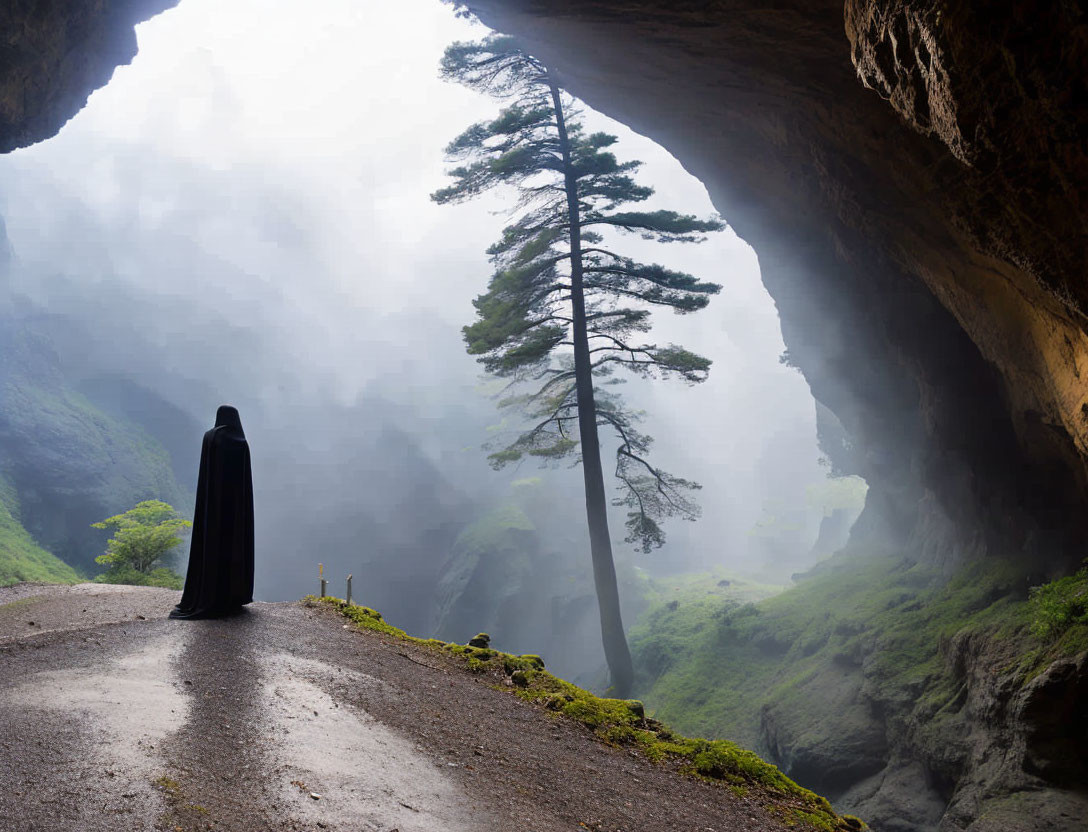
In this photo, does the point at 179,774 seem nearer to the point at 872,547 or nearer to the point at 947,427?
the point at 947,427

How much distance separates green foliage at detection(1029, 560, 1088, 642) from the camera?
6.49 m

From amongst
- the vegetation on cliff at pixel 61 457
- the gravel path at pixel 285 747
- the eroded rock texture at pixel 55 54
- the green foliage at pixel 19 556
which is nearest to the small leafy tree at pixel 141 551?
the green foliage at pixel 19 556

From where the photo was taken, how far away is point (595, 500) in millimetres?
14695

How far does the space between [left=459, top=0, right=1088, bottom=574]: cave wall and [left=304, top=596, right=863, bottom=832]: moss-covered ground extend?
4.76 m

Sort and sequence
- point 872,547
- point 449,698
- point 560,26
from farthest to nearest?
point 872,547 < point 560,26 < point 449,698

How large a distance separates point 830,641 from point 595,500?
5.82 m

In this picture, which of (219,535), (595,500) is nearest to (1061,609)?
(595,500)

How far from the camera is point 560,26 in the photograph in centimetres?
1050

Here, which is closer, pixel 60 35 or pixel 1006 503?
pixel 1006 503

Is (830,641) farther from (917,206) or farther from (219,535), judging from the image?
(219,535)

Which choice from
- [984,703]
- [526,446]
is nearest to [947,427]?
[984,703]

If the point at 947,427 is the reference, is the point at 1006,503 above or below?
below

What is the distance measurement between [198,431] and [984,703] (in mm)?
52762

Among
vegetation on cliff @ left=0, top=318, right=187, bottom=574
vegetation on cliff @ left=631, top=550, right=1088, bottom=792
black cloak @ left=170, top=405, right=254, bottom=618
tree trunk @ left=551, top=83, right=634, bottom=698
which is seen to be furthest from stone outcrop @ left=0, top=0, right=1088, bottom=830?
vegetation on cliff @ left=0, top=318, right=187, bottom=574
